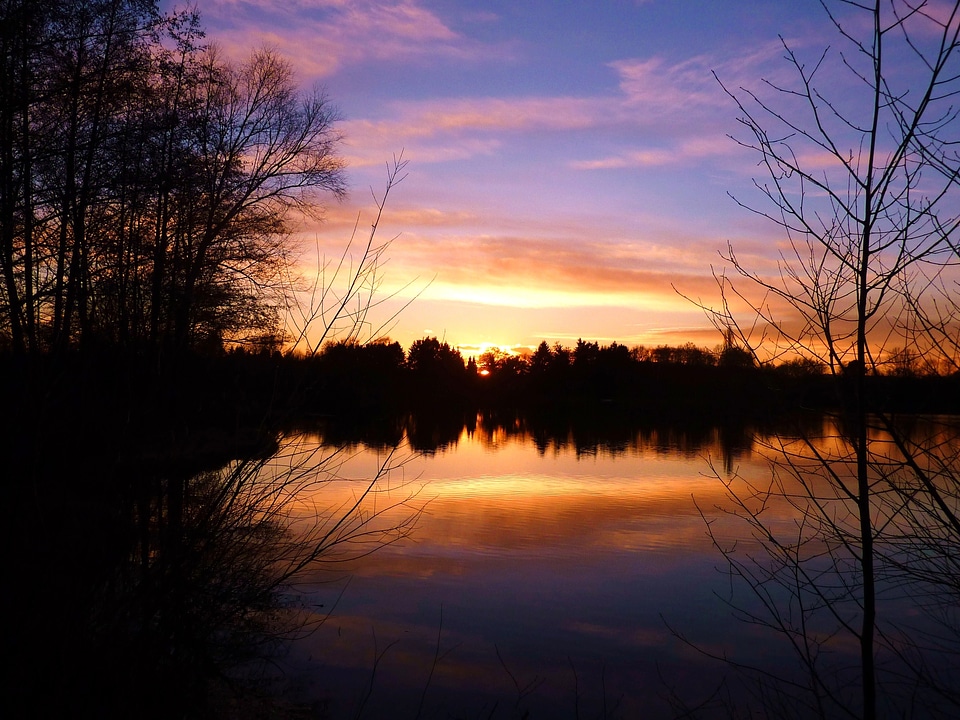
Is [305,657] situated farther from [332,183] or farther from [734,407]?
[332,183]

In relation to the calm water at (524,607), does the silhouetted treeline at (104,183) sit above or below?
above

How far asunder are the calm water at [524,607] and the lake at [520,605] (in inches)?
1.2

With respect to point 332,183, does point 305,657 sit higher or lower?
lower

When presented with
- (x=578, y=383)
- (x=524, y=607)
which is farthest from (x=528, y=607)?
(x=578, y=383)

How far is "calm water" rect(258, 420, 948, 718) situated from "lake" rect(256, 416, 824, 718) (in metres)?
0.03

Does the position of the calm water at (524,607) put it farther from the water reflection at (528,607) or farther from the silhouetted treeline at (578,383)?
the silhouetted treeline at (578,383)

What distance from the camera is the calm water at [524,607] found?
764cm

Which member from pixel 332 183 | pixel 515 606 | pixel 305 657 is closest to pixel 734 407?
pixel 305 657

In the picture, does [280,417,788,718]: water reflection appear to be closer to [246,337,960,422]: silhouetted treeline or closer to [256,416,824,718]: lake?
[256,416,824,718]: lake

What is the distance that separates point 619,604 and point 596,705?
124 inches

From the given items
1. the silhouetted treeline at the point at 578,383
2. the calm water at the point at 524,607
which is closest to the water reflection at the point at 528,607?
the calm water at the point at 524,607

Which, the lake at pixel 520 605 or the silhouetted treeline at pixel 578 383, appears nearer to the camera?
the silhouetted treeline at pixel 578 383

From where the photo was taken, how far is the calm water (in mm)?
7637

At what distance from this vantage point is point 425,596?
1105 cm
